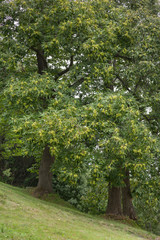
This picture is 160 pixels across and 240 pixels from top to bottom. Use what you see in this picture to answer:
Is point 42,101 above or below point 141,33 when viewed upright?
below

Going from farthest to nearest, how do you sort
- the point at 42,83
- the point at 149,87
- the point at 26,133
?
the point at 149,87
the point at 42,83
the point at 26,133

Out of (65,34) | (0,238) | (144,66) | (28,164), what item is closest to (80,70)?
(65,34)

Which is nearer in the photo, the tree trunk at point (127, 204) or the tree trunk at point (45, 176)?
the tree trunk at point (45, 176)

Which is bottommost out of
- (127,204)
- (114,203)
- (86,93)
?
(127,204)

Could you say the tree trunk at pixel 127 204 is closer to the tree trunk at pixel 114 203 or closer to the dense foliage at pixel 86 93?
the dense foliage at pixel 86 93

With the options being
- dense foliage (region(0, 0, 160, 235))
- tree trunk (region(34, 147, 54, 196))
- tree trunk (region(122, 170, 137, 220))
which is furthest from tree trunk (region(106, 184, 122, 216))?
tree trunk (region(34, 147, 54, 196))

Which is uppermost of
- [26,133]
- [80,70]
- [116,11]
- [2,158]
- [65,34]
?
[116,11]

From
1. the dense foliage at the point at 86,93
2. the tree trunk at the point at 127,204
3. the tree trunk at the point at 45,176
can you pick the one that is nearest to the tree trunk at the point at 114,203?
the dense foliage at the point at 86,93

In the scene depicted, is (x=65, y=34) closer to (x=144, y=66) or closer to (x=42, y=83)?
(x=42, y=83)

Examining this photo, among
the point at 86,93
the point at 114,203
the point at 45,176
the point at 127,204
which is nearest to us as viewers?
the point at 86,93

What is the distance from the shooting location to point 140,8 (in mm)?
17781

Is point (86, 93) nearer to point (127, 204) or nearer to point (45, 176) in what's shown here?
point (45, 176)

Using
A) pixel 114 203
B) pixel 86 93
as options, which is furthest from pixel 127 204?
pixel 86 93

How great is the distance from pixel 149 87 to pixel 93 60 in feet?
13.1
